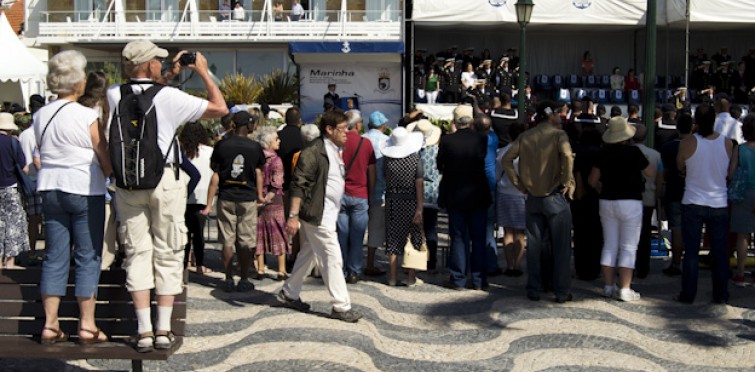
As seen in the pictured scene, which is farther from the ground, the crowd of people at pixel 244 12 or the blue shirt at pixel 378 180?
the crowd of people at pixel 244 12

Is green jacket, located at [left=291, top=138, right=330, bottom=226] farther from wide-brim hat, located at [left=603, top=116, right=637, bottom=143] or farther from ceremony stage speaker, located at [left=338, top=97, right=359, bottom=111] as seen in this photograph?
ceremony stage speaker, located at [left=338, top=97, right=359, bottom=111]

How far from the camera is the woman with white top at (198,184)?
9.48 meters

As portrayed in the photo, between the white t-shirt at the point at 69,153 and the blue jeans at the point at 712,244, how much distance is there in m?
5.30

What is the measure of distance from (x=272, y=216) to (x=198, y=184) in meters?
0.80

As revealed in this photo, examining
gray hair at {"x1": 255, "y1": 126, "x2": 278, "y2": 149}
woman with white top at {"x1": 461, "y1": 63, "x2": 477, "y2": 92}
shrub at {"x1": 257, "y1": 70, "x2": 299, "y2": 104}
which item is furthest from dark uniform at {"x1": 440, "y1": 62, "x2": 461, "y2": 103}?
gray hair at {"x1": 255, "y1": 126, "x2": 278, "y2": 149}

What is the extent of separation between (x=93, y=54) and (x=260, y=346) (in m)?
29.7

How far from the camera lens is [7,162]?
9047 mm

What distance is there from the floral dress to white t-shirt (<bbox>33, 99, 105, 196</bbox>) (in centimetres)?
419

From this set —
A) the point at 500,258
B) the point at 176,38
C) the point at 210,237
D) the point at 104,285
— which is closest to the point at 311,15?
the point at 176,38

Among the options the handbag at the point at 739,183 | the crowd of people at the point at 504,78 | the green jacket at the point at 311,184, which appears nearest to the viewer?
the green jacket at the point at 311,184

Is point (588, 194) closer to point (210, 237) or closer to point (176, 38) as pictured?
point (210, 237)

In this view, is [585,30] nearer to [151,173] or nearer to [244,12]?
[244,12]

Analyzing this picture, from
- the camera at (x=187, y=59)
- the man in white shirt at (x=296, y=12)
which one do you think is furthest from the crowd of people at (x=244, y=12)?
the camera at (x=187, y=59)

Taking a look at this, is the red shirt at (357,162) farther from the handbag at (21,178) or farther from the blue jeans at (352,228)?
the handbag at (21,178)
